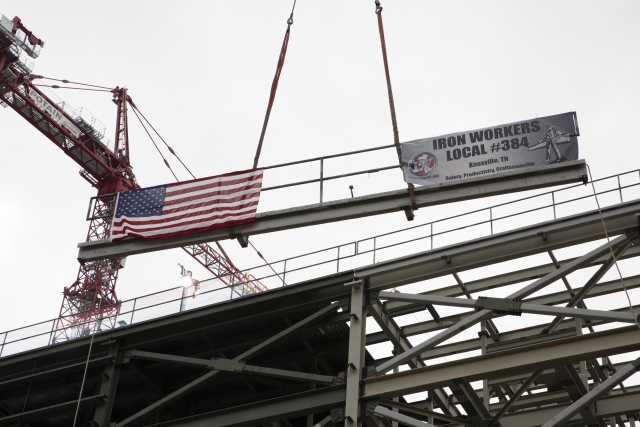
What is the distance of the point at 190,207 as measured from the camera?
83.5ft

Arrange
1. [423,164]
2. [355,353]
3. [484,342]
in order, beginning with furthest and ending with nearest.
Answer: [484,342] → [355,353] → [423,164]

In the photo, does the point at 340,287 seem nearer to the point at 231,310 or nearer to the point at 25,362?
the point at 231,310

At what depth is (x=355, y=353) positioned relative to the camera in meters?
25.0

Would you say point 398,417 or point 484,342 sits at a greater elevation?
point 484,342

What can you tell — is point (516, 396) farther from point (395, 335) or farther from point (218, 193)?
point (218, 193)

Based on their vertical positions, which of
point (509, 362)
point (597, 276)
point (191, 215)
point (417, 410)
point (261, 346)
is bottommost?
point (417, 410)

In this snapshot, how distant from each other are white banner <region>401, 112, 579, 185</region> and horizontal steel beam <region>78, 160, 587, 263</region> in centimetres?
30

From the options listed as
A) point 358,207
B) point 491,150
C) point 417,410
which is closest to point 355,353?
→ point 417,410

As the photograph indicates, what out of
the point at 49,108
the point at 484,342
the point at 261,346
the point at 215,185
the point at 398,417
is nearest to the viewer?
the point at 398,417

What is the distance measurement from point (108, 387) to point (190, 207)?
307 inches

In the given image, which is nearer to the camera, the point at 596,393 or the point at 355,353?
the point at 596,393

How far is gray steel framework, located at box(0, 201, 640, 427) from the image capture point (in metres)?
23.4

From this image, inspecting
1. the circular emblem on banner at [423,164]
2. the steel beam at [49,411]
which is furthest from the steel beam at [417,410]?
the steel beam at [49,411]

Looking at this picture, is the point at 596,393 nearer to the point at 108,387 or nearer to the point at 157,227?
the point at 157,227
